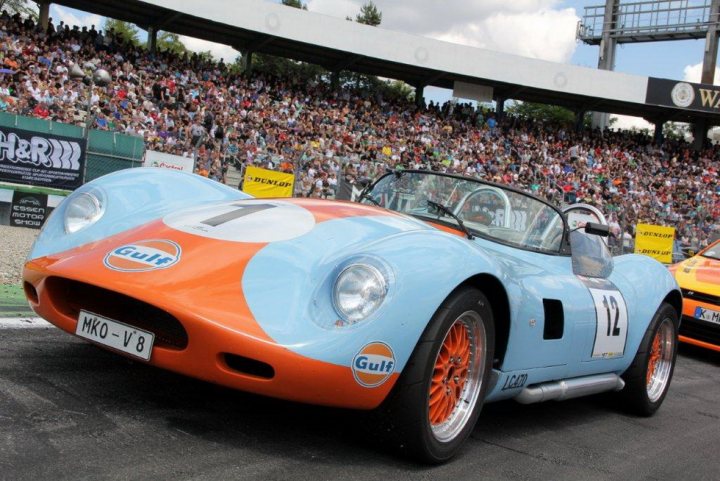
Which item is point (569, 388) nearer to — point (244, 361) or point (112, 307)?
point (244, 361)

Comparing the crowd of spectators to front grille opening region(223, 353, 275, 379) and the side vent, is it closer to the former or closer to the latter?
the side vent

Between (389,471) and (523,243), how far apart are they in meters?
1.80

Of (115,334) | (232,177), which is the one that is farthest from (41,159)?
(115,334)

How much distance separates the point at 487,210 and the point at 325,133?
55.8 ft

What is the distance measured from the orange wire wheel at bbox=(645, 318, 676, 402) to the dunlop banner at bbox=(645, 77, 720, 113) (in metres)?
27.1

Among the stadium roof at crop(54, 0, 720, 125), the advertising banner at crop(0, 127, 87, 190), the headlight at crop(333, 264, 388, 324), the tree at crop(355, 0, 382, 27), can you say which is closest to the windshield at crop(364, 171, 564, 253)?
the headlight at crop(333, 264, 388, 324)

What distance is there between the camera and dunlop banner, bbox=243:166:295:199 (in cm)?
1405

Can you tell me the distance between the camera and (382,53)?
2520 centimetres

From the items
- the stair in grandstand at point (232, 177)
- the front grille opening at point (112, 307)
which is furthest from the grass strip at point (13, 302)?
the stair in grandstand at point (232, 177)

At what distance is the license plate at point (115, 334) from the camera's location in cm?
272

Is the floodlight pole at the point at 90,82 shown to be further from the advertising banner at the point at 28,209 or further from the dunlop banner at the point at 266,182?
the dunlop banner at the point at 266,182

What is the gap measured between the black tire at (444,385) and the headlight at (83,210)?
1.75 metres

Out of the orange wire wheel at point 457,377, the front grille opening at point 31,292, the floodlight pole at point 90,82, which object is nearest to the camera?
the orange wire wheel at point 457,377

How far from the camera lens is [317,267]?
2881mm
